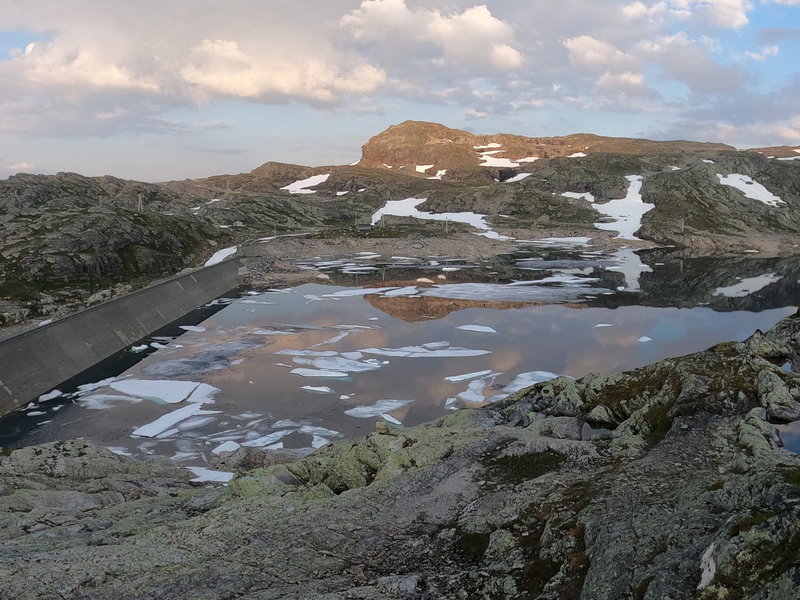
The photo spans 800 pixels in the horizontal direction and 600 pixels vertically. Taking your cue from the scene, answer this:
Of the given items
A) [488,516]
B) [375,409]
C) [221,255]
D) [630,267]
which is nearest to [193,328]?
[375,409]

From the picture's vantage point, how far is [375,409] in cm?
Answer: 3306

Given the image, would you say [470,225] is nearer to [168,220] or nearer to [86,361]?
[168,220]

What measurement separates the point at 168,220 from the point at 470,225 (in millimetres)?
87298

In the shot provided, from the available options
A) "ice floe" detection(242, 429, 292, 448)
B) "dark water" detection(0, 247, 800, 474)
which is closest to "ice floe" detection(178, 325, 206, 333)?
"dark water" detection(0, 247, 800, 474)

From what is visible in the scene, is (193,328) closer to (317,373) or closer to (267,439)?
(317,373)

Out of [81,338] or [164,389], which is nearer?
[164,389]

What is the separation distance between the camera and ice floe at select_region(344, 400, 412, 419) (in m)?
32.4

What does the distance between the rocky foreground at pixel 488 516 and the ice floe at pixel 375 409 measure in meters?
12.4

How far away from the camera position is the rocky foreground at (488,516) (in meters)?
8.99

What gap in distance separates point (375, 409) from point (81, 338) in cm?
2853

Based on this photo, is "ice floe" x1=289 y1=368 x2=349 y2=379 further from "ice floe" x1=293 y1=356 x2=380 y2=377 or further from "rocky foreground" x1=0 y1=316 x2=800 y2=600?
"rocky foreground" x1=0 y1=316 x2=800 y2=600

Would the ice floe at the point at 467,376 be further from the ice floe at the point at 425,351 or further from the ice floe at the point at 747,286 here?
the ice floe at the point at 747,286

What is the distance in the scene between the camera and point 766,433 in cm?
1423

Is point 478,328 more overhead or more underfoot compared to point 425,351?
more overhead
